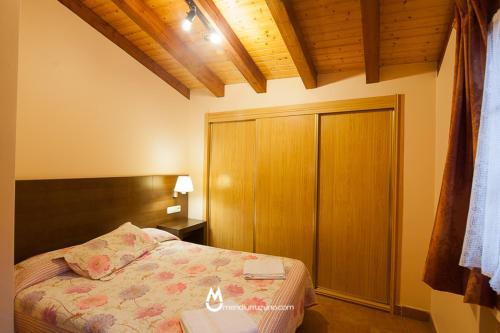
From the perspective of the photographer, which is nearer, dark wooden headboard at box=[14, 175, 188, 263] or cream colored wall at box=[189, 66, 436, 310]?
dark wooden headboard at box=[14, 175, 188, 263]

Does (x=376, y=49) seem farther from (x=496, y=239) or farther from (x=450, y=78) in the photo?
(x=496, y=239)

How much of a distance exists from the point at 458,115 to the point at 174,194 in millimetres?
2883

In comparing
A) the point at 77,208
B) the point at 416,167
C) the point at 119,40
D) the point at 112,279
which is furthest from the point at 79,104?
the point at 416,167

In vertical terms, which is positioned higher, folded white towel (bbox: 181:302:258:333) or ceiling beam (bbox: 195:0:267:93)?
ceiling beam (bbox: 195:0:267:93)

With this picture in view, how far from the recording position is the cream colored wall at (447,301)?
1195 mm

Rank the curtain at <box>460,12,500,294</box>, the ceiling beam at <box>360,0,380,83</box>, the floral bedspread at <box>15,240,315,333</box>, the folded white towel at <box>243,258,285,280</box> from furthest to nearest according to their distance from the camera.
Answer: the folded white towel at <box>243,258,285,280</box> → the ceiling beam at <box>360,0,380,83</box> → the floral bedspread at <box>15,240,315,333</box> → the curtain at <box>460,12,500,294</box>

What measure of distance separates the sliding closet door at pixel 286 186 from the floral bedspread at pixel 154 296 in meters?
0.81

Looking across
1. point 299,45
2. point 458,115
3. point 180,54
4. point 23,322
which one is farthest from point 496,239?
point 180,54

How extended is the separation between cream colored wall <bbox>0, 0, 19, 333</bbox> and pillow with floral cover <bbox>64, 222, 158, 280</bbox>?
2.51ft

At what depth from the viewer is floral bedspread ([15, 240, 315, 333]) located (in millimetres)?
1280

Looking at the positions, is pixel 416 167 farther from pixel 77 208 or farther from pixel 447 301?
pixel 77 208

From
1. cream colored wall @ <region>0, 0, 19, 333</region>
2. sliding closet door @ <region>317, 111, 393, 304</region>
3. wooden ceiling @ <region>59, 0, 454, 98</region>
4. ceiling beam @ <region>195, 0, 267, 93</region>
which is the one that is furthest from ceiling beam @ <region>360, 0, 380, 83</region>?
cream colored wall @ <region>0, 0, 19, 333</region>

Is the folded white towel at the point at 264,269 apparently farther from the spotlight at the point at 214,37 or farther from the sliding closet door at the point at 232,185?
the spotlight at the point at 214,37

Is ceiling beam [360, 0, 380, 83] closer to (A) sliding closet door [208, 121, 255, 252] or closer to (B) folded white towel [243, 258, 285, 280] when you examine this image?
(A) sliding closet door [208, 121, 255, 252]
